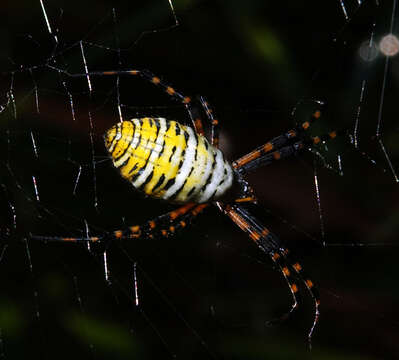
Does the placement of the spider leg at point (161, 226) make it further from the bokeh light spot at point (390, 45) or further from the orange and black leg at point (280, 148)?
the bokeh light spot at point (390, 45)

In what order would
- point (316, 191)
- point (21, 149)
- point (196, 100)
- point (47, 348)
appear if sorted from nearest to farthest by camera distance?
point (196, 100)
point (47, 348)
point (21, 149)
point (316, 191)

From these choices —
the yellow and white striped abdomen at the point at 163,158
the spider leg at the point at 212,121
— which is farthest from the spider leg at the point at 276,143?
the yellow and white striped abdomen at the point at 163,158

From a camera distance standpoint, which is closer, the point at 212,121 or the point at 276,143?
the point at 212,121

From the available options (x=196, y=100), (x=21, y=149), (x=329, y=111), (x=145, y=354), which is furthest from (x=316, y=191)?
(x=21, y=149)

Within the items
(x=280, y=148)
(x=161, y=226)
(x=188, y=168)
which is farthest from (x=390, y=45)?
(x=161, y=226)

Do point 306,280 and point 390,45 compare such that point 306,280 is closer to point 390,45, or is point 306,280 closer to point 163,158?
point 163,158

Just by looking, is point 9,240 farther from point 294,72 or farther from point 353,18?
point 353,18

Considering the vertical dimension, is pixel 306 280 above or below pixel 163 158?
below
